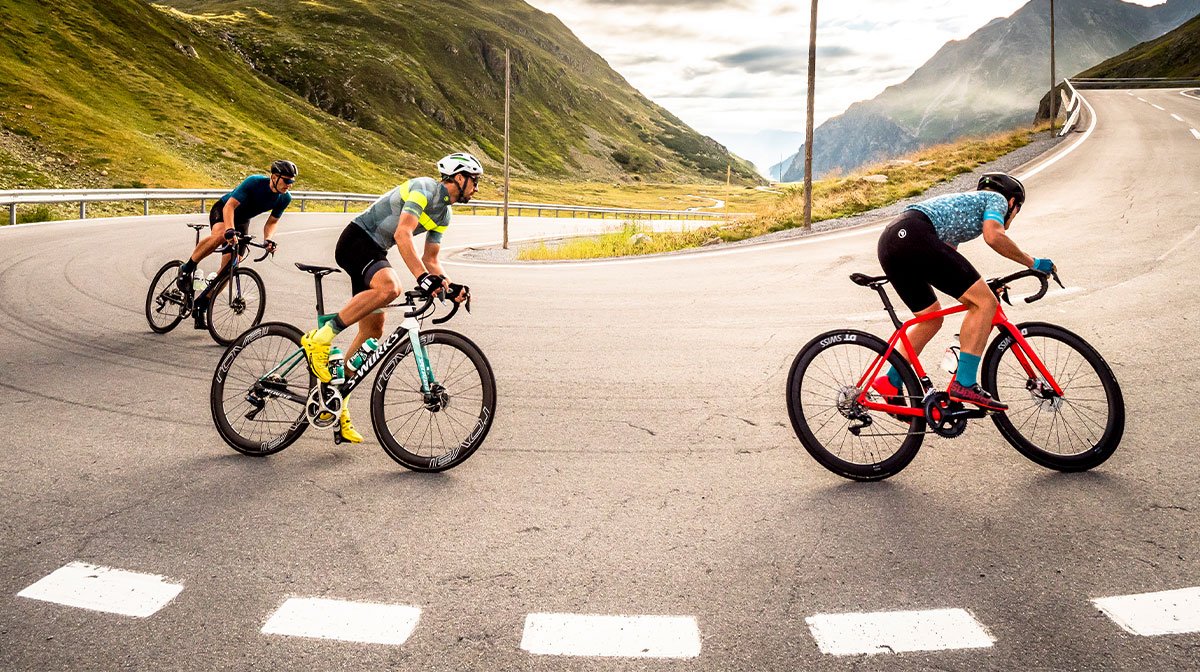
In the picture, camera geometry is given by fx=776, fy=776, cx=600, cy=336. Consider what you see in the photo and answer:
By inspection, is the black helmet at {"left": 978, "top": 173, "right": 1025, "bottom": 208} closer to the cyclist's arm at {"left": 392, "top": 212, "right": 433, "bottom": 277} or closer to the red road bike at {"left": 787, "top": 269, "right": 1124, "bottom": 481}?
the red road bike at {"left": 787, "top": 269, "right": 1124, "bottom": 481}

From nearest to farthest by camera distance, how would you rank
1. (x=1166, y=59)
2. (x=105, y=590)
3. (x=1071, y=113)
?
(x=105, y=590), (x=1071, y=113), (x=1166, y=59)

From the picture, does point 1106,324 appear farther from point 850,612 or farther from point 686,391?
point 850,612

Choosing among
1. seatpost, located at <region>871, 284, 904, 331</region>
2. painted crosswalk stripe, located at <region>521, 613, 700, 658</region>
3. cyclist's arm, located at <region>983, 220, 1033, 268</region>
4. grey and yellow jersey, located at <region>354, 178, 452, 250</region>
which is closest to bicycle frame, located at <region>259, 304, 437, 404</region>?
grey and yellow jersey, located at <region>354, 178, 452, 250</region>

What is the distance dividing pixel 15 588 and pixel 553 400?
388 cm

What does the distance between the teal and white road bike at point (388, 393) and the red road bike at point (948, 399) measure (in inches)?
84.1

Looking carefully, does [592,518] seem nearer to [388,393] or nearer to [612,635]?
[612,635]

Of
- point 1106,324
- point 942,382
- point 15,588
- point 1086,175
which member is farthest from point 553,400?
point 1086,175

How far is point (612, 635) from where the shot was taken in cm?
319

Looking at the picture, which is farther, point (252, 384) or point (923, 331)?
point (252, 384)

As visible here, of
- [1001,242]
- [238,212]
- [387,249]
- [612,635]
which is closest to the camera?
[612,635]

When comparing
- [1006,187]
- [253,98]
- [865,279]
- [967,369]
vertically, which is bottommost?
[967,369]

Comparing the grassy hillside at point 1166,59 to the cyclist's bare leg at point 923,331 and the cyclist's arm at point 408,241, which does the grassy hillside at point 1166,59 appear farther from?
the cyclist's arm at point 408,241

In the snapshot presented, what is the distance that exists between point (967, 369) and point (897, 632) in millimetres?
→ 2253

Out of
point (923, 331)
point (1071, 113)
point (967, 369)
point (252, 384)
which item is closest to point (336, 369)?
point (252, 384)
